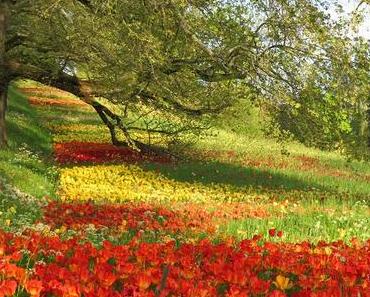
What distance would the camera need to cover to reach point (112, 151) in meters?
23.5

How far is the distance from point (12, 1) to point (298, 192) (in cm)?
1125

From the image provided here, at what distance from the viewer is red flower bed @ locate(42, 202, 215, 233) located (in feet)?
27.7

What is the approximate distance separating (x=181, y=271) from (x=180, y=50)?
13.0 metres

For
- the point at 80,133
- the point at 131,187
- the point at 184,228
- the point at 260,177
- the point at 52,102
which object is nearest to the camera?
the point at 184,228

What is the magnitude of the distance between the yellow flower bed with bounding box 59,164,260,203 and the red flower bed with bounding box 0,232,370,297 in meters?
8.59

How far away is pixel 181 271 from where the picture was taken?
13.7 feet

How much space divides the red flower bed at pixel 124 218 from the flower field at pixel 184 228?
32mm

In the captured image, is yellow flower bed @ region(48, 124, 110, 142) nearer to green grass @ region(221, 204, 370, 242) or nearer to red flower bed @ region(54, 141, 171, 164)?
red flower bed @ region(54, 141, 171, 164)

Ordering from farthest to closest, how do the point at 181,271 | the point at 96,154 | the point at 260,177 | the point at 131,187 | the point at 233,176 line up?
the point at 96,154
the point at 260,177
the point at 233,176
the point at 131,187
the point at 181,271

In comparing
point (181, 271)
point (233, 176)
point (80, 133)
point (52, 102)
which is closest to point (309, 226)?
point (181, 271)

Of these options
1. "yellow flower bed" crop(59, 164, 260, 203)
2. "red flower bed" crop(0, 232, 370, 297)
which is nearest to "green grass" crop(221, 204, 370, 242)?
"red flower bed" crop(0, 232, 370, 297)

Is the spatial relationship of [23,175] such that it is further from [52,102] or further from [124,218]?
[52,102]

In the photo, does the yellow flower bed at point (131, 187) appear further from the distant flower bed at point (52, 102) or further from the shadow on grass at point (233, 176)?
the distant flower bed at point (52, 102)

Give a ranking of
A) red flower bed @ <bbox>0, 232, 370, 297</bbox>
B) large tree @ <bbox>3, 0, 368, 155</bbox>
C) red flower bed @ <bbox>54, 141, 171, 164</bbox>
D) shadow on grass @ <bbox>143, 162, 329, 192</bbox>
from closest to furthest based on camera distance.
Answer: red flower bed @ <bbox>0, 232, 370, 297</bbox>, large tree @ <bbox>3, 0, 368, 155</bbox>, shadow on grass @ <bbox>143, 162, 329, 192</bbox>, red flower bed @ <bbox>54, 141, 171, 164</bbox>
